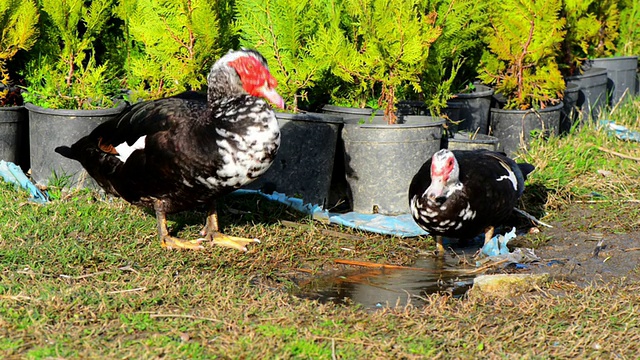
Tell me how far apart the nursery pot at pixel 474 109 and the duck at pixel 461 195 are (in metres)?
1.52

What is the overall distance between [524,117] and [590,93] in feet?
5.22

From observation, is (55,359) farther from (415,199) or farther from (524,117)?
(524,117)

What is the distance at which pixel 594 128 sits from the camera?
7434mm

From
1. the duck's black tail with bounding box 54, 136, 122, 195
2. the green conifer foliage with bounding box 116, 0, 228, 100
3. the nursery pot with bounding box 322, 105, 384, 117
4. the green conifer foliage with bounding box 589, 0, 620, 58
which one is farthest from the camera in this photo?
the green conifer foliage with bounding box 589, 0, 620, 58

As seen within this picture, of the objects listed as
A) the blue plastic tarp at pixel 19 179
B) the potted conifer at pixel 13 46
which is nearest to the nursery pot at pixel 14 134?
the potted conifer at pixel 13 46

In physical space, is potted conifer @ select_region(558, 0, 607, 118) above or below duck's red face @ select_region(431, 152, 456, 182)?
above

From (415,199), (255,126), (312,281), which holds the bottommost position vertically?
(312,281)

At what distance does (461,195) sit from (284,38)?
1.84 meters

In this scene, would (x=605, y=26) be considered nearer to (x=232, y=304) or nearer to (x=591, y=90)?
(x=591, y=90)

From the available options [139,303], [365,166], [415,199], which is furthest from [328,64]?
[139,303]

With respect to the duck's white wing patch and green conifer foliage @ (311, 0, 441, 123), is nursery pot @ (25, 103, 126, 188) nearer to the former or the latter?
the duck's white wing patch

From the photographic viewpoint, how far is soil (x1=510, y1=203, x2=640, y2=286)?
15.6 ft

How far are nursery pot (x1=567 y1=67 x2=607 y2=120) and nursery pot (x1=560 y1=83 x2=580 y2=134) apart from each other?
0.13 meters

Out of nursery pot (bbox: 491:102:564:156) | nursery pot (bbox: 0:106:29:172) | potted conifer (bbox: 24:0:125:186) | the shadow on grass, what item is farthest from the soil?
nursery pot (bbox: 0:106:29:172)
